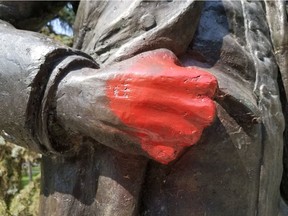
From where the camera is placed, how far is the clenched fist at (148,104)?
2.36ft

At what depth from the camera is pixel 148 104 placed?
2.35ft

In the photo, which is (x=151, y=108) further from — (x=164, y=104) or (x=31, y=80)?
(x=31, y=80)

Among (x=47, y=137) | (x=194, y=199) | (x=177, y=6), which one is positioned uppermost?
(x=177, y=6)

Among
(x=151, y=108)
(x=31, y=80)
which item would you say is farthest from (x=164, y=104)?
(x=31, y=80)

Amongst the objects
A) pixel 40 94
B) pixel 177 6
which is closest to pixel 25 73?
pixel 40 94

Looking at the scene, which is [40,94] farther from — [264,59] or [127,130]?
[264,59]

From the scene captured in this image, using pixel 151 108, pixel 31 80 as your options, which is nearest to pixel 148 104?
pixel 151 108

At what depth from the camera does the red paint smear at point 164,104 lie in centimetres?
72

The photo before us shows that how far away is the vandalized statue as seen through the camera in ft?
2.39

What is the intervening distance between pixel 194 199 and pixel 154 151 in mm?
153

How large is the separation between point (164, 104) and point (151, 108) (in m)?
0.02

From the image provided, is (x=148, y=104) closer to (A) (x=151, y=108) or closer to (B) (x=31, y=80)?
(A) (x=151, y=108)

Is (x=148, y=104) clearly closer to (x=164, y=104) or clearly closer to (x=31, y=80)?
(x=164, y=104)

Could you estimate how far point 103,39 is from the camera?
889 mm
